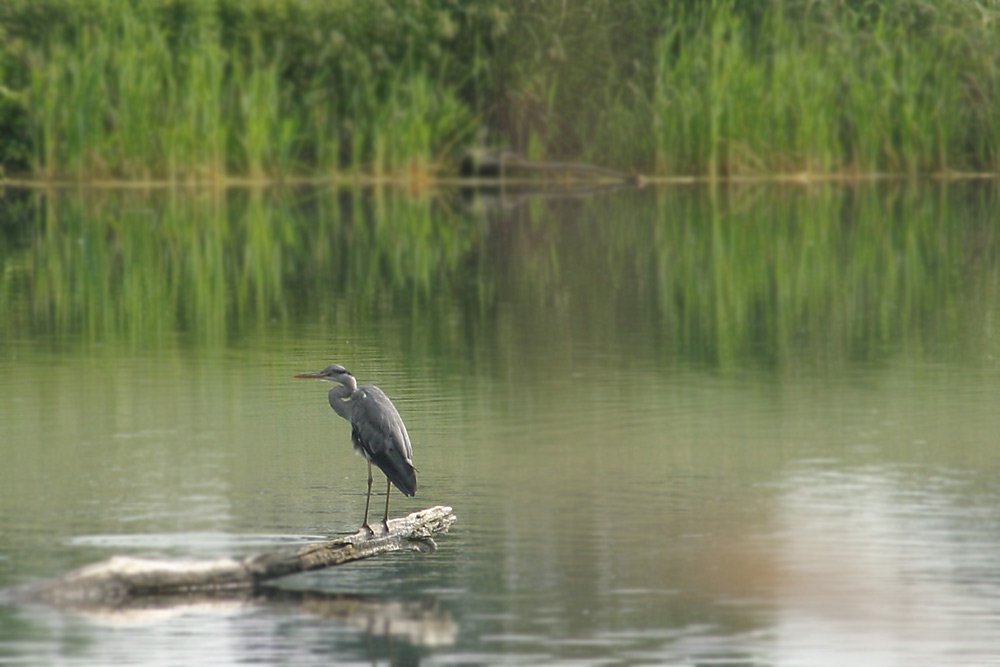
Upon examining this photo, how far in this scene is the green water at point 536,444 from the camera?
621 centimetres

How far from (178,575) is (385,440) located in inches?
41.1

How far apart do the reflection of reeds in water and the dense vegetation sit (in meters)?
1.07

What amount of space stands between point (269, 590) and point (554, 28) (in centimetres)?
2034

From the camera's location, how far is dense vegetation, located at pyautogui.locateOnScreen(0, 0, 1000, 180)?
24328 millimetres

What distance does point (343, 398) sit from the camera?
7453 millimetres

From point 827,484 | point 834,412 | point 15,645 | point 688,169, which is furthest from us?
point 688,169

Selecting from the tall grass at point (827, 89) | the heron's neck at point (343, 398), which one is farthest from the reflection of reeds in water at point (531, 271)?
the heron's neck at point (343, 398)

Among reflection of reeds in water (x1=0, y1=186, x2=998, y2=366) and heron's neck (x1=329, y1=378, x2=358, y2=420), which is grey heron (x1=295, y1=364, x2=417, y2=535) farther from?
reflection of reeds in water (x1=0, y1=186, x2=998, y2=366)

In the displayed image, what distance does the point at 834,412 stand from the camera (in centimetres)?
984

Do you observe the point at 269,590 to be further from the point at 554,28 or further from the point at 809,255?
the point at 554,28

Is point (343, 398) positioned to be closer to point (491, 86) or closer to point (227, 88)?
point (227, 88)

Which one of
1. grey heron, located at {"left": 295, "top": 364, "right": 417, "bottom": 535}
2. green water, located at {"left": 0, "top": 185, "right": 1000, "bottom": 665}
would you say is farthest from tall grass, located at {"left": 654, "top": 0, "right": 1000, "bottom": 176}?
grey heron, located at {"left": 295, "top": 364, "right": 417, "bottom": 535}

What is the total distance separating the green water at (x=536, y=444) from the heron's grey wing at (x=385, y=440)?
27 cm

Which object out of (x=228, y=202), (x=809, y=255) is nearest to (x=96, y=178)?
(x=228, y=202)
